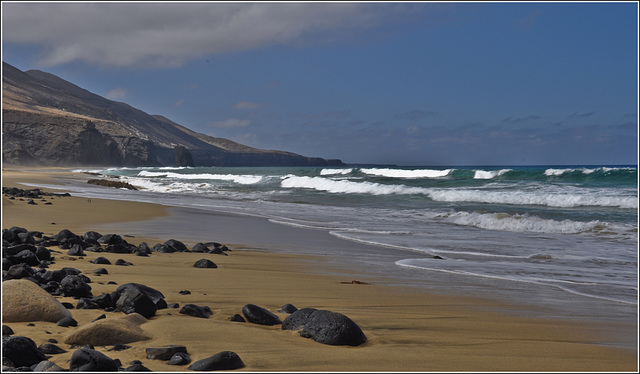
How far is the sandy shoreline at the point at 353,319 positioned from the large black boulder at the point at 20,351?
0.37ft

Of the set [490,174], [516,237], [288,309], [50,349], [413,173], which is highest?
[413,173]

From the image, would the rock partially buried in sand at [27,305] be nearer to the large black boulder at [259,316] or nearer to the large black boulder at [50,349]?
the large black boulder at [50,349]

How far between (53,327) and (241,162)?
17297cm

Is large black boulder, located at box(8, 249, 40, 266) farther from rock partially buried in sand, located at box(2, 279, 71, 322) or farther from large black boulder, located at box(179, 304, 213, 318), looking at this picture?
large black boulder, located at box(179, 304, 213, 318)

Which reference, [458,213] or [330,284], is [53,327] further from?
[458,213]

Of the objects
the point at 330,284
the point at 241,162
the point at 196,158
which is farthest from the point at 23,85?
the point at 330,284

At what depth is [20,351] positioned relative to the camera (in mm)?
2412

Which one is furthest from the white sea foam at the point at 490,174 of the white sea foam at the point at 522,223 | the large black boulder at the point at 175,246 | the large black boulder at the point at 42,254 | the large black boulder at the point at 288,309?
the large black boulder at the point at 288,309

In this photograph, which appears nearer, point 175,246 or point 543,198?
point 175,246

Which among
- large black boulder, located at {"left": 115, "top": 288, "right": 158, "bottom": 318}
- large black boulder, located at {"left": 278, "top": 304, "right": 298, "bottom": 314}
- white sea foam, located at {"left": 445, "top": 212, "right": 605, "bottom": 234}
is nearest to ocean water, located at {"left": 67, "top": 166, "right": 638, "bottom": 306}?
white sea foam, located at {"left": 445, "top": 212, "right": 605, "bottom": 234}

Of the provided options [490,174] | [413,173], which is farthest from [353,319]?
[413,173]

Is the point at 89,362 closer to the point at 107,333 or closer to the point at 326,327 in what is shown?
the point at 107,333

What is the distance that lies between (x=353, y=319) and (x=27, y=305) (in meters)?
2.05

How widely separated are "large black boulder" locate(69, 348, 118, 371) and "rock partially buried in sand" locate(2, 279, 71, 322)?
33.5 inches
